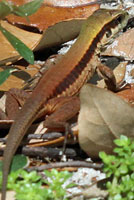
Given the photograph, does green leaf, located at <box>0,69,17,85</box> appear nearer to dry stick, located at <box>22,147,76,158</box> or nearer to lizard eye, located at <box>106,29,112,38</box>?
dry stick, located at <box>22,147,76,158</box>

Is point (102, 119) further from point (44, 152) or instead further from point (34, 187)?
point (34, 187)

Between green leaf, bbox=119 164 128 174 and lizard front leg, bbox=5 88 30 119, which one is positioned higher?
lizard front leg, bbox=5 88 30 119

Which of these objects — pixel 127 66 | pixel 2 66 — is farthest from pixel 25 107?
pixel 127 66

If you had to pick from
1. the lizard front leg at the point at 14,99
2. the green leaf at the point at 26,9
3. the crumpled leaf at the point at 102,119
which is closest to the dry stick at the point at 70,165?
the crumpled leaf at the point at 102,119

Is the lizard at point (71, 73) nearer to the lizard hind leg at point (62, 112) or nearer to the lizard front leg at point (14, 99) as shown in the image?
the lizard hind leg at point (62, 112)

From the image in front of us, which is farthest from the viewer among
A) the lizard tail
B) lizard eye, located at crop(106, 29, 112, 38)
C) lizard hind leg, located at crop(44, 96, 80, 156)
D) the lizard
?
lizard eye, located at crop(106, 29, 112, 38)

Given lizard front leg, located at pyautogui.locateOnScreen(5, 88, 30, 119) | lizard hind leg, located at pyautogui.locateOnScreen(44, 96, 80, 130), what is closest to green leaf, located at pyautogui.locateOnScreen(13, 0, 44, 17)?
lizard front leg, located at pyautogui.locateOnScreen(5, 88, 30, 119)

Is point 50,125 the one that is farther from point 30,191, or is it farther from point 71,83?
point 30,191
